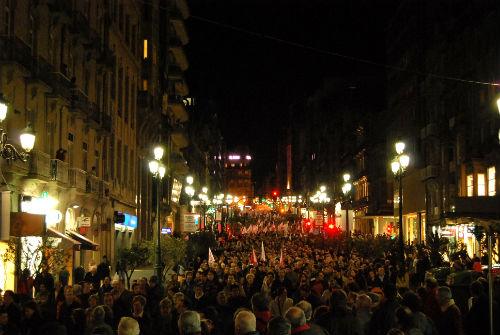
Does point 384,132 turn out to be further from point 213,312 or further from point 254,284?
point 213,312

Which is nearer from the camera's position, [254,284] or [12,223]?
[254,284]

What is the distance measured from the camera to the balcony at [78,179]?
28703mm

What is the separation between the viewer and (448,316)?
34.7 feet

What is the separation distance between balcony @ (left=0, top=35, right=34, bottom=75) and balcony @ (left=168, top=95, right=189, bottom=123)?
4016cm

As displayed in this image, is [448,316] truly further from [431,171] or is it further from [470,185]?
[431,171]

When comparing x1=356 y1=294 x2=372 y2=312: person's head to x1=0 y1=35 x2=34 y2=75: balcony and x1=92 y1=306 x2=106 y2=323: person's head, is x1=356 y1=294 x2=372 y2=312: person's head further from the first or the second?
x1=0 y1=35 x2=34 y2=75: balcony

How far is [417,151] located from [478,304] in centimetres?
4781

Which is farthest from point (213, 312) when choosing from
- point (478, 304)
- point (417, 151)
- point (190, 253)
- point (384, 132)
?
point (384, 132)

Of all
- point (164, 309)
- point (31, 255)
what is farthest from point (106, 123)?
point (164, 309)

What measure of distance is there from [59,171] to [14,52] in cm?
544

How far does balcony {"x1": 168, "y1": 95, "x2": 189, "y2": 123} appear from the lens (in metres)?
64.2

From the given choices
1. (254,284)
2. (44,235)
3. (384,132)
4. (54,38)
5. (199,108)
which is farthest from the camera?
(199,108)

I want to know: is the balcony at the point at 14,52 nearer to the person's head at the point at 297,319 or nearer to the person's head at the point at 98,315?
the person's head at the point at 98,315

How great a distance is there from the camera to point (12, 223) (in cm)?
1988
